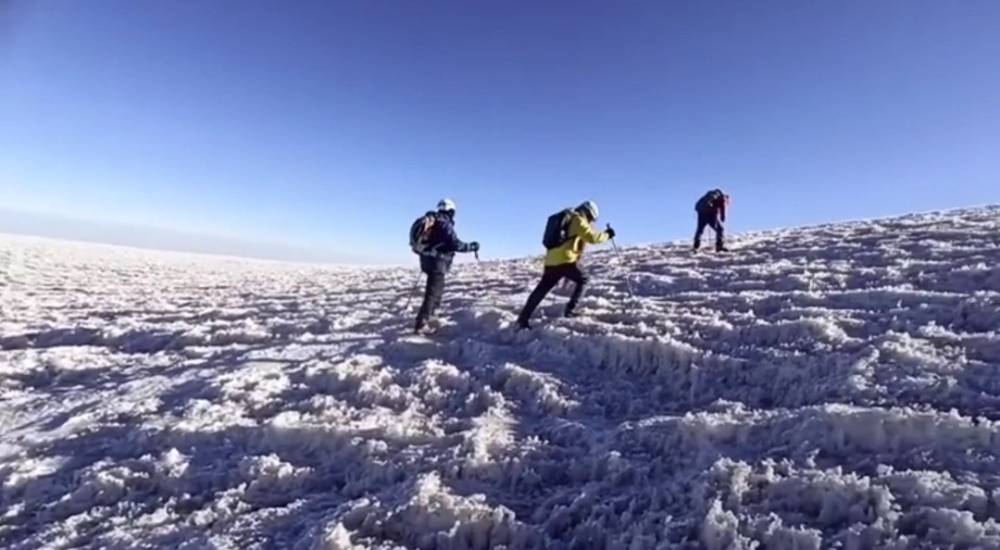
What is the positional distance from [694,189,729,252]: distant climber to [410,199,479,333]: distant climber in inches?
316

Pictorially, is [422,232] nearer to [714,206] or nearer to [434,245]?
[434,245]

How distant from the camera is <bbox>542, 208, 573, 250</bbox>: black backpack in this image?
941 centimetres

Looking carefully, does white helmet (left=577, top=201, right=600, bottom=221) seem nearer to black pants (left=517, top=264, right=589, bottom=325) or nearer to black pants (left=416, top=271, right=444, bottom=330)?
black pants (left=517, top=264, right=589, bottom=325)

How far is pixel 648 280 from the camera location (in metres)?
12.4

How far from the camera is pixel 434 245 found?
33.2ft

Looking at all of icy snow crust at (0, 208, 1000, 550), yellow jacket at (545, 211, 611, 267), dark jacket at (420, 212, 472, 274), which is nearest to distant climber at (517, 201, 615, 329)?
yellow jacket at (545, 211, 611, 267)

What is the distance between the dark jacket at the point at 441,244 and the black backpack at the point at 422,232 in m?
0.05

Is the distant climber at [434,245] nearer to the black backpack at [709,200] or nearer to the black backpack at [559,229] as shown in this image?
the black backpack at [559,229]

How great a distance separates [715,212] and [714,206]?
6.4 inches

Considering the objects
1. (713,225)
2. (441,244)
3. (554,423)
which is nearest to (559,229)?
(441,244)

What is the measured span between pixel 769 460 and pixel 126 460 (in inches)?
250

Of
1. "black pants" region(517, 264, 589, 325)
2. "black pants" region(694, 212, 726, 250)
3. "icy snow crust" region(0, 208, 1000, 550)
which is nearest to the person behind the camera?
"icy snow crust" region(0, 208, 1000, 550)

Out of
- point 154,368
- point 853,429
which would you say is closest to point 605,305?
point 853,429

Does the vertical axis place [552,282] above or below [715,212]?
below
